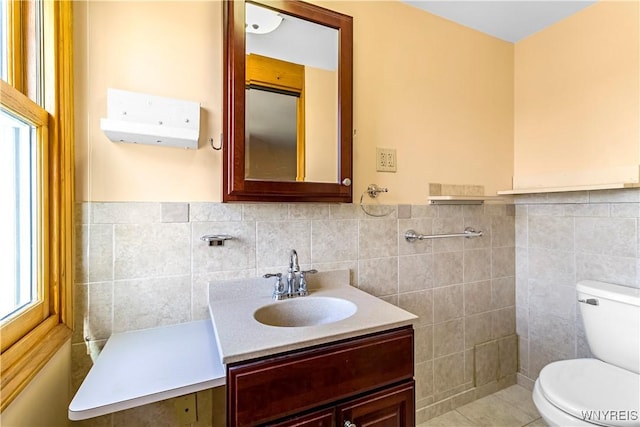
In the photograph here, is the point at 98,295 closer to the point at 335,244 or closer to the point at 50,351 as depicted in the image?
the point at 50,351

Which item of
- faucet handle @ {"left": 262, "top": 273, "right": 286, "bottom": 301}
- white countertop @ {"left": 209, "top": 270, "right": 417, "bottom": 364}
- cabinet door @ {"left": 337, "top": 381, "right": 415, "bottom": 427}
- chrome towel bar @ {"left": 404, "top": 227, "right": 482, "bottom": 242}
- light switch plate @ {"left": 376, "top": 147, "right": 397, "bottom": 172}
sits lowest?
cabinet door @ {"left": 337, "top": 381, "right": 415, "bottom": 427}

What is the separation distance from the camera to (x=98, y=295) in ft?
3.45

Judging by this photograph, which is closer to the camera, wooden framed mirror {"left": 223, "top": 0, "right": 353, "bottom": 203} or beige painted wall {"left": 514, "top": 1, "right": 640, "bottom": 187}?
wooden framed mirror {"left": 223, "top": 0, "right": 353, "bottom": 203}

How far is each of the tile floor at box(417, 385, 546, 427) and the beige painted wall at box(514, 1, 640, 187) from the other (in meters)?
1.34

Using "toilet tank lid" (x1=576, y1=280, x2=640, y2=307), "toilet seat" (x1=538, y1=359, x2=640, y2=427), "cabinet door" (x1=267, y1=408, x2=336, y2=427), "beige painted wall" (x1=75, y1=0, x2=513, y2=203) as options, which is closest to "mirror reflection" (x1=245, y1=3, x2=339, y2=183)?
"beige painted wall" (x1=75, y1=0, x2=513, y2=203)

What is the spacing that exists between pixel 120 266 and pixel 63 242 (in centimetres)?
19

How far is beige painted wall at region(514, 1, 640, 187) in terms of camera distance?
4.83ft

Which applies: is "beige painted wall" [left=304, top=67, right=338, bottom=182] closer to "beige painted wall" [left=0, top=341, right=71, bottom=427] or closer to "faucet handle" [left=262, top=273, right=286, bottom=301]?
"faucet handle" [left=262, top=273, right=286, bottom=301]

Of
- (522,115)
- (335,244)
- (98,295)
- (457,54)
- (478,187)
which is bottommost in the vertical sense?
(98,295)

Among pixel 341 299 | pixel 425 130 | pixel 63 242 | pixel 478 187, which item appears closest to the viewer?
pixel 63 242


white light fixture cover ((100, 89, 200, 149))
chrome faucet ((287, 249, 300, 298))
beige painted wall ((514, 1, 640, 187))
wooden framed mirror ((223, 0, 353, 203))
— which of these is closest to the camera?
white light fixture cover ((100, 89, 200, 149))

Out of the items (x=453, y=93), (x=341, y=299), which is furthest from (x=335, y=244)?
(x=453, y=93)

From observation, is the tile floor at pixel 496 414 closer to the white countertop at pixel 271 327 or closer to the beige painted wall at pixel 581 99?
the white countertop at pixel 271 327

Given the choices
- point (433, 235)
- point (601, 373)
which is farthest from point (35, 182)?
point (601, 373)
